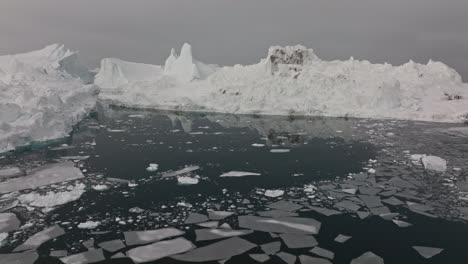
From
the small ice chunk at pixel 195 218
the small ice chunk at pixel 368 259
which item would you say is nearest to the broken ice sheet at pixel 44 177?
the small ice chunk at pixel 195 218

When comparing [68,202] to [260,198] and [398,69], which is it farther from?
[398,69]

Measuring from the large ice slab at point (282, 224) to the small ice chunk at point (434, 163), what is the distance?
4433 millimetres

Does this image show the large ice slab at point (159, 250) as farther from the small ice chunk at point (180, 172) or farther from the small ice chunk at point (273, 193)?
the small ice chunk at point (180, 172)

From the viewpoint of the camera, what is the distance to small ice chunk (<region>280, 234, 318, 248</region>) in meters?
5.01

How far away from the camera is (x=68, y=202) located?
21.4ft

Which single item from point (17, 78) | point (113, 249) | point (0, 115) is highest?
point (17, 78)

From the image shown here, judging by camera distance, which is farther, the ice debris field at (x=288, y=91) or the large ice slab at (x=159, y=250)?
the ice debris field at (x=288, y=91)

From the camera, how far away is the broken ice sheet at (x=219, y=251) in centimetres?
464

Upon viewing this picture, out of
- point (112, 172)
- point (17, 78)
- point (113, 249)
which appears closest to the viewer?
point (113, 249)

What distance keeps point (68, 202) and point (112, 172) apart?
196 centimetres

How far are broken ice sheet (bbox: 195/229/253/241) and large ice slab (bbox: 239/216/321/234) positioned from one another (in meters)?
0.22

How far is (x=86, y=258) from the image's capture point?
14.9 feet

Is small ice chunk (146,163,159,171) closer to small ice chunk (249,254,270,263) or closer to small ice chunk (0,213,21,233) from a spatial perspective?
small ice chunk (0,213,21,233)

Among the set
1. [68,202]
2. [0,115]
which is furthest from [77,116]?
[68,202]
